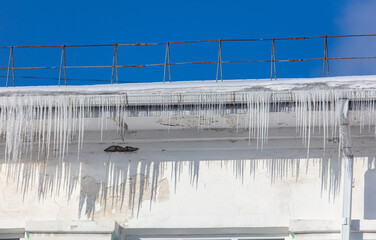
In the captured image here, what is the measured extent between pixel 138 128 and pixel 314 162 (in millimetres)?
1810

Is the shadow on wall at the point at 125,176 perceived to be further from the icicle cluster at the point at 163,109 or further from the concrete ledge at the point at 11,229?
the concrete ledge at the point at 11,229

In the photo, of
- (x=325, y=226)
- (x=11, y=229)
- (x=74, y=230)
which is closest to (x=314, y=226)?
(x=325, y=226)

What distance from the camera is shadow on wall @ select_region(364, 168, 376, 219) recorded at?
7.89 m

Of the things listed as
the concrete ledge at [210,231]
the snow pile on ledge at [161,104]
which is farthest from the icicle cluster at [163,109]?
the concrete ledge at [210,231]

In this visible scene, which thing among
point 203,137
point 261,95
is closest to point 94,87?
point 203,137

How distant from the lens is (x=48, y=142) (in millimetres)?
8469

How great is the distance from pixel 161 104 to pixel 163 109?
55mm

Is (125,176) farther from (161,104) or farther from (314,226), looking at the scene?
(314,226)

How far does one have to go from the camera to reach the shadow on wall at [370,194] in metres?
7.89

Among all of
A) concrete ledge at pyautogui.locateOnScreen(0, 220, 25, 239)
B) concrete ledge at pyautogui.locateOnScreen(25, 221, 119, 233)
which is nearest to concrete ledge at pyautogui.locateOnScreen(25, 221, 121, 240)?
concrete ledge at pyautogui.locateOnScreen(25, 221, 119, 233)

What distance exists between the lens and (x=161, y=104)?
8133 millimetres

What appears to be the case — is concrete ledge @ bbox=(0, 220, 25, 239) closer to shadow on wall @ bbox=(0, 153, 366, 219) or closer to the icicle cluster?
shadow on wall @ bbox=(0, 153, 366, 219)

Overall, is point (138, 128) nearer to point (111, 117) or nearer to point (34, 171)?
point (111, 117)

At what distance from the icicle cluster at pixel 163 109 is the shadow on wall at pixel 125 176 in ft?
0.73
